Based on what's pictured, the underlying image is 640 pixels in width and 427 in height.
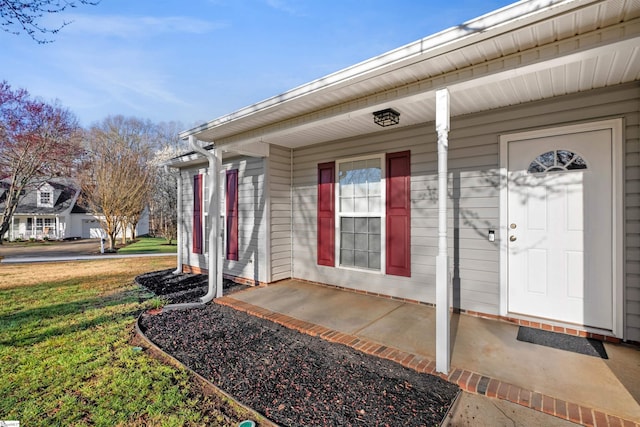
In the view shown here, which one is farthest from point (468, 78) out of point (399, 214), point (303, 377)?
point (303, 377)

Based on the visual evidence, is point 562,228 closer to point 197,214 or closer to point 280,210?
point 280,210

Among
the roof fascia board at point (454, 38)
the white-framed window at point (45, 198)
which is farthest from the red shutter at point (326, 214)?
the white-framed window at point (45, 198)

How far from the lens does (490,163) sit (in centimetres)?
344

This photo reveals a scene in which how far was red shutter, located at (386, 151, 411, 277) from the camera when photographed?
13.5 feet

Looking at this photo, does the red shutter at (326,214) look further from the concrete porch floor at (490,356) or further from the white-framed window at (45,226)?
the white-framed window at (45,226)

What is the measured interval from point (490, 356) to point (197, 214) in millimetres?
6089

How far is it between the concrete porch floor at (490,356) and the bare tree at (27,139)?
498 inches

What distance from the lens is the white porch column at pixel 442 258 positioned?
2.35 m

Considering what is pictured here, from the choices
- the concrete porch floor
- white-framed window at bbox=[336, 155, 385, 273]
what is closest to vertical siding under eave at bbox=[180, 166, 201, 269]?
the concrete porch floor

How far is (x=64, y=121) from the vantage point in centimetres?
1193

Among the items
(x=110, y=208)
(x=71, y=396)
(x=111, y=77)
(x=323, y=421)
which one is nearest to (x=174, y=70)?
(x=111, y=77)

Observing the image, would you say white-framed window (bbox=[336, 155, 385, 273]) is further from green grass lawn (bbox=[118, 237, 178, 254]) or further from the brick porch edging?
green grass lawn (bbox=[118, 237, 178, 254])

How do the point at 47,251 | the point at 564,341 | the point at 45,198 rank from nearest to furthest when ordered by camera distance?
the point at 564,341 < the point at 47,251 < the point at 45,198

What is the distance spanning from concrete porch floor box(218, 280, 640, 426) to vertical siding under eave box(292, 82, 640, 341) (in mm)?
338
